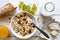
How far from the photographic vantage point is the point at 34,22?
124cm

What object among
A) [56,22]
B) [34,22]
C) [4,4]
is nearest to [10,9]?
[4,4]

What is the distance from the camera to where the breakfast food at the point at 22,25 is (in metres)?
1.25

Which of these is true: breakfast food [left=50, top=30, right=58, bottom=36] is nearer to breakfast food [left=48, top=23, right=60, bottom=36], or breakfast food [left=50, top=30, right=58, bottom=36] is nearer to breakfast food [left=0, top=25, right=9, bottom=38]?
breakfast food [left=48, top=23, right=60, bottom=36]

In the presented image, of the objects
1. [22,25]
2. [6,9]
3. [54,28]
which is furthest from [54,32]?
[6,9]

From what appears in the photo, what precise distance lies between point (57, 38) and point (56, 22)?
0.28 feet

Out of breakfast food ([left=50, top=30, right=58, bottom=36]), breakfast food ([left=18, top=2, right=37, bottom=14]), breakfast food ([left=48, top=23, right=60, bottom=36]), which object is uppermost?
breakfast food ([left=18, top=2, right=37, bottom=14])

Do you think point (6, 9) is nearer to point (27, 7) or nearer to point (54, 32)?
point (27, 7)

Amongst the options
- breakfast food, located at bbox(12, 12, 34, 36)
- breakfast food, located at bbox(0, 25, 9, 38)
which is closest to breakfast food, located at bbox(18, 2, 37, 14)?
breakfast food, located at bbox(12, 12, 34, 36)

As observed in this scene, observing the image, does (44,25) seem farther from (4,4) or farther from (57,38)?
(4,4)

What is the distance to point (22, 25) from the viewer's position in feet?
4.10

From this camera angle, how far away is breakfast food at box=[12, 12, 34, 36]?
1.25 meters

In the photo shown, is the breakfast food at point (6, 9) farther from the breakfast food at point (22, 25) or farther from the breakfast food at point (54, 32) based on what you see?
the breakfast food at point (54, 32)

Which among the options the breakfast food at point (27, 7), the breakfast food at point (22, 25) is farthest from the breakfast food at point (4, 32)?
the breakfast food at point (27, 7)

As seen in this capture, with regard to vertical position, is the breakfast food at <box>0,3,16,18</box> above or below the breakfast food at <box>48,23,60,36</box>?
above
